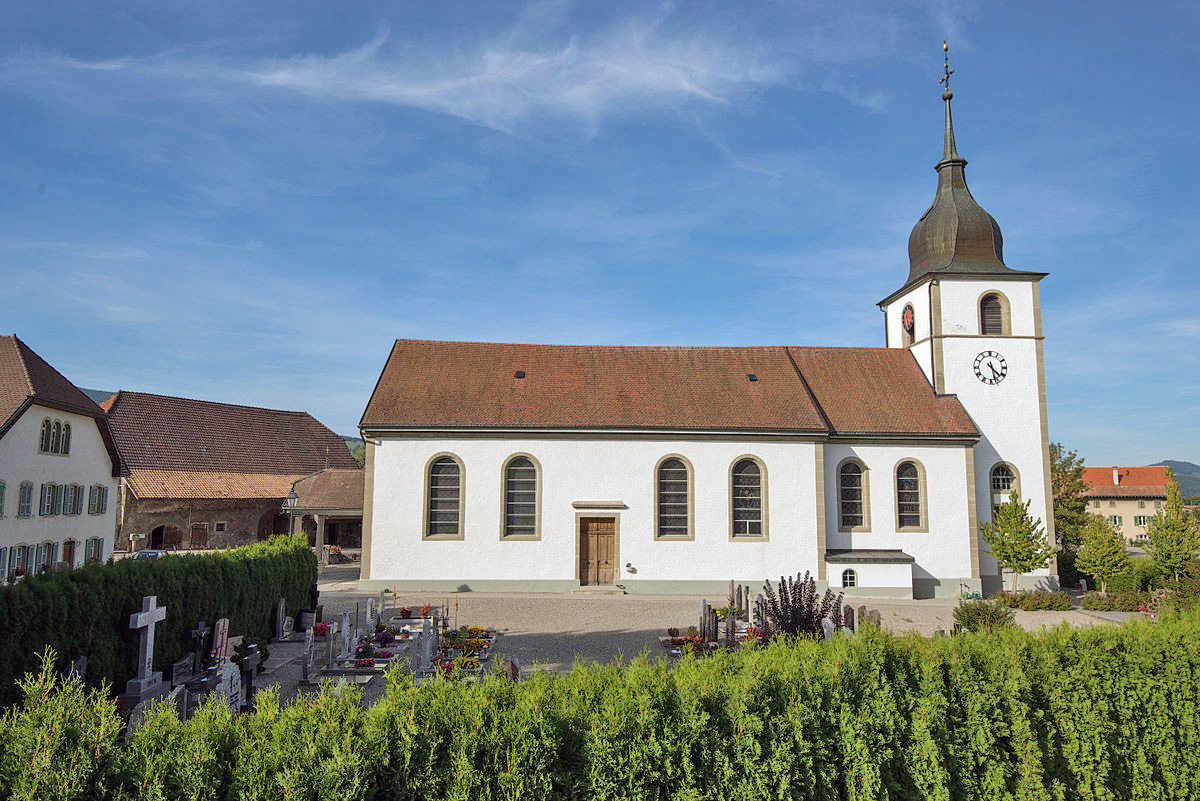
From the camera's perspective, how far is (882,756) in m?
6.42

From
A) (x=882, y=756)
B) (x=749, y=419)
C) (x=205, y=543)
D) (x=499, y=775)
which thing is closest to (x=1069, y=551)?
(x=749, y=419)

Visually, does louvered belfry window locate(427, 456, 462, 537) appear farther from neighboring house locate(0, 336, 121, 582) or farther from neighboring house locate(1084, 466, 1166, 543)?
neighboring house locate(1084, 466, 1166, 543)

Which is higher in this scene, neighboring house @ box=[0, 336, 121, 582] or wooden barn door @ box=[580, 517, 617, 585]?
neighboring house @ box=[0, 336, 121, 582]

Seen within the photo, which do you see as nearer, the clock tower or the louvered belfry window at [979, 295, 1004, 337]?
the clock tower

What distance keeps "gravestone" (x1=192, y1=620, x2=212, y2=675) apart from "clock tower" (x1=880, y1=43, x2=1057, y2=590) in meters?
20.9

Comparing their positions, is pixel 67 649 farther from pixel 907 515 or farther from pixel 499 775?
pixel 907 515

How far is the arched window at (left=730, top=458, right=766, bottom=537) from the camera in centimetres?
2212

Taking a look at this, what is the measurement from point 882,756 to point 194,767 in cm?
547

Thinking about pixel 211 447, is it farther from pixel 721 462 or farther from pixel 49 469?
pixel 721 462

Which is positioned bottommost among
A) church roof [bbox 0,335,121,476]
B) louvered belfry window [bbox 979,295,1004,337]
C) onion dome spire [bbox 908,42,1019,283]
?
church roof [bbox 0,335,121,476]

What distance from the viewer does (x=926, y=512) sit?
22.8m

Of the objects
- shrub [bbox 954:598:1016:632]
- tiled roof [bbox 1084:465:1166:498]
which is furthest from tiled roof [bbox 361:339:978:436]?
tiled roof [bbox 1084:465:1166:498]

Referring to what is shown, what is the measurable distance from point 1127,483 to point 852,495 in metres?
71.9

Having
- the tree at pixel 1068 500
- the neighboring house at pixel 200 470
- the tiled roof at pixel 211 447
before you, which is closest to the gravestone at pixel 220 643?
the neighboring house at pixel 200 470
